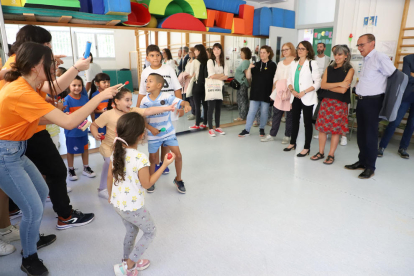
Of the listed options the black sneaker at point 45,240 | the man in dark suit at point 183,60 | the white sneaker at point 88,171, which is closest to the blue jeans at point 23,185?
the black sneaker at point 45,240

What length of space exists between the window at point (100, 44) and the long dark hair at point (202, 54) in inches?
57.7

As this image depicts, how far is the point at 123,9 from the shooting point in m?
3.86

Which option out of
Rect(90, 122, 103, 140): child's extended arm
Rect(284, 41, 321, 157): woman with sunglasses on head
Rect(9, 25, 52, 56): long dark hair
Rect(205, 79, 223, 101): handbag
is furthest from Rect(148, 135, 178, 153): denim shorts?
Rect(205, 79, 223, 101): handbag

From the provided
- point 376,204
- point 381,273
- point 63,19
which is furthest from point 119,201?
point 63,19

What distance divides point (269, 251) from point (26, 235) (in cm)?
163

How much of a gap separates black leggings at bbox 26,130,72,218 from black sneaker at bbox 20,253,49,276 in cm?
54

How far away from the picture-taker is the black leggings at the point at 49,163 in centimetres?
207

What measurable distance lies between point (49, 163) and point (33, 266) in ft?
2.35

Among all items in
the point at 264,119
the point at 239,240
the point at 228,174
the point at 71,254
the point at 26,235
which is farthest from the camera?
Answer: the point at 264,119

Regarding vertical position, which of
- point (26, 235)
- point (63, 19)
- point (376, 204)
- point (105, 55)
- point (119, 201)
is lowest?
point (376, 204)

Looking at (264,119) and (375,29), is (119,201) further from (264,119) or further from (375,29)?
(375,29)

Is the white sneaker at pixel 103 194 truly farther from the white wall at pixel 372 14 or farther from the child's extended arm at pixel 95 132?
the white wall at pixel 372 14

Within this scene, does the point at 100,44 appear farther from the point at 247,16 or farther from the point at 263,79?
the point at 247,16

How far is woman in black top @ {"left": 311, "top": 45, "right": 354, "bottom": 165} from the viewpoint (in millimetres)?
3535
